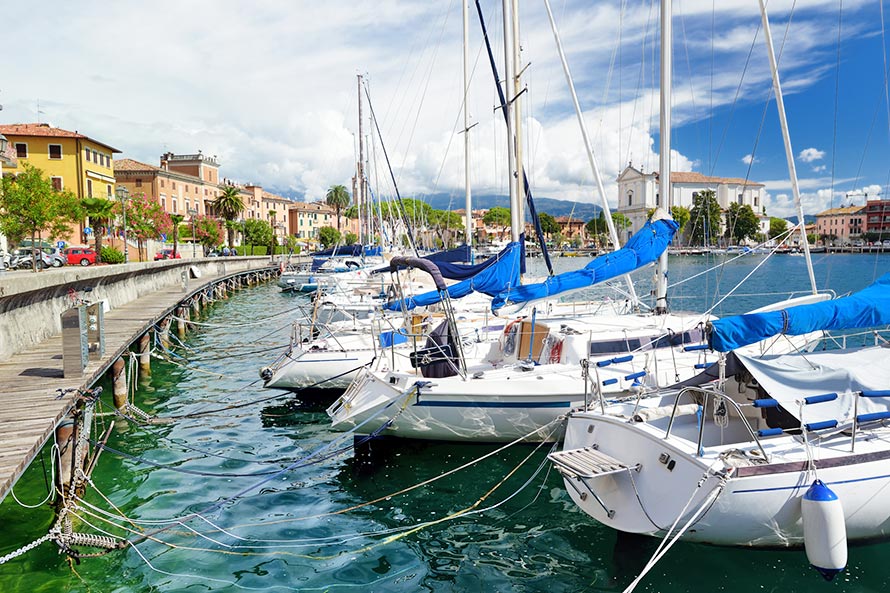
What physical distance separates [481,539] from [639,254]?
7033 mm

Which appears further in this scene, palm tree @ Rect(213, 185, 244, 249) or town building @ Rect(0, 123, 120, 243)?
palm tree @ Rect(213, 185, 244, 249)

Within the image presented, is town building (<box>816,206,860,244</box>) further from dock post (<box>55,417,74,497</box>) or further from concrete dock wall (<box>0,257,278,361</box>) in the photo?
dock post (<box>55,417,74,497</box>)

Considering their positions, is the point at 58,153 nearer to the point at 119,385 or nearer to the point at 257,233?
the point at 257,233

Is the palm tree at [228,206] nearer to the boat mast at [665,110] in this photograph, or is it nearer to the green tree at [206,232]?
the green tree at [206,232]

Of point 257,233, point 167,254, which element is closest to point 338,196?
point 257,233

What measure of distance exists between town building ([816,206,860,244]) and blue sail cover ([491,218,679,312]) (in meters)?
150

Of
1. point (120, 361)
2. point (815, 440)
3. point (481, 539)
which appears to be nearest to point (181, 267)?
point (120, 361)

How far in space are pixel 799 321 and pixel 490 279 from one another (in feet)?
24.0

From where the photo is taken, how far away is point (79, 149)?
54.2m

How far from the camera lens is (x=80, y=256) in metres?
37.0

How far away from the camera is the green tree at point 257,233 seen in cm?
9102

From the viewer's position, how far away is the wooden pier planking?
805cm

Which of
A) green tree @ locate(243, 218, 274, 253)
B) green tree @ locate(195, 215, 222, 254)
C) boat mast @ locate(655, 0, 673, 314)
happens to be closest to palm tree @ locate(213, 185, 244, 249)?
green tree @ locate(243, 218, 274, 253)

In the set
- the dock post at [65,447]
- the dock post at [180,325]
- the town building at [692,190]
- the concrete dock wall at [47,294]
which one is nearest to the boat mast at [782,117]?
the dock post at [65,447]
